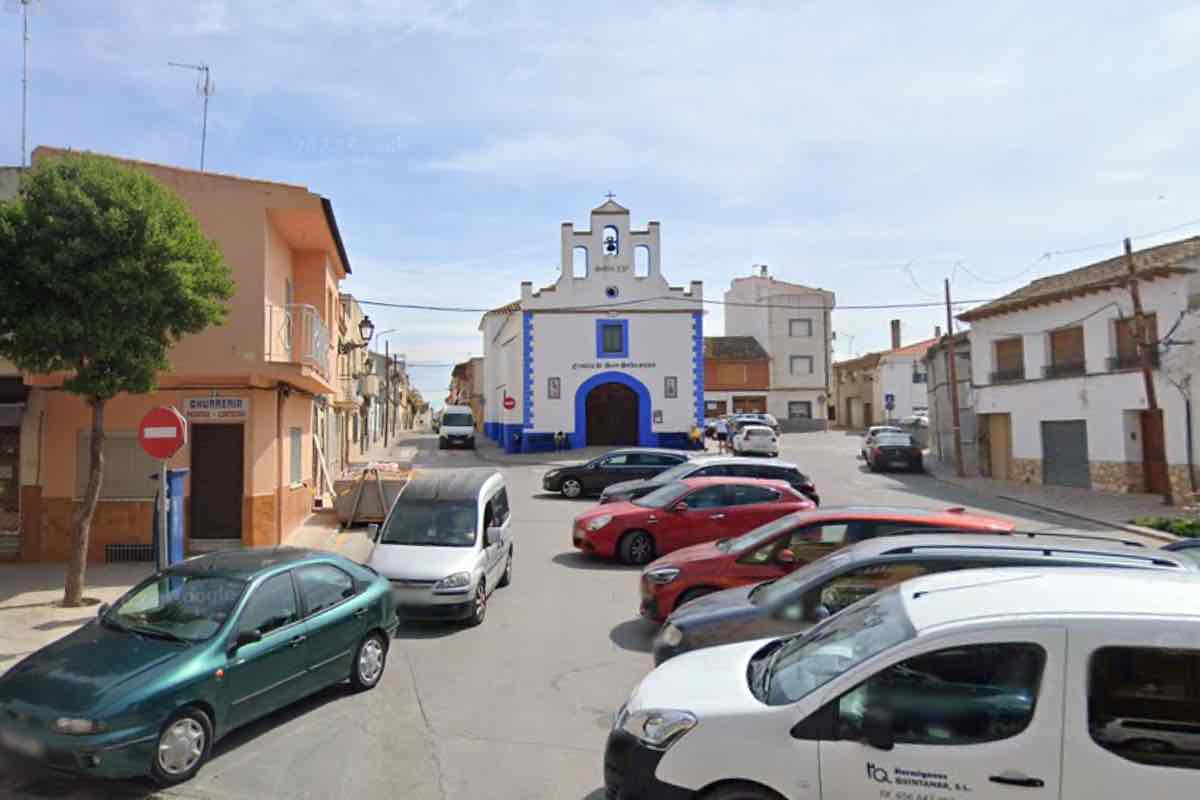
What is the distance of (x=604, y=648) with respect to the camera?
27.2 feet

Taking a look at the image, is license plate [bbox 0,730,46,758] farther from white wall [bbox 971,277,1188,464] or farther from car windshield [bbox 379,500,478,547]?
white wall [bbox 971,277,1188,464]

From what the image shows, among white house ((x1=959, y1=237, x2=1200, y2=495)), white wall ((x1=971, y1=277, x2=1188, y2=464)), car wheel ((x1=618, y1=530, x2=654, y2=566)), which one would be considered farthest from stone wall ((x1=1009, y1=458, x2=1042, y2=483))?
car wheel ((x1=618, y1=530, x2=654, y2=566))

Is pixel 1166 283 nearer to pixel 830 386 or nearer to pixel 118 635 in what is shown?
pixel 118 635

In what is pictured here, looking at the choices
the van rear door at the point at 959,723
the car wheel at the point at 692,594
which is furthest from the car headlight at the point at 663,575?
the van rear door at the point at 959,723

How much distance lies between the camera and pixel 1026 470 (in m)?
25.3

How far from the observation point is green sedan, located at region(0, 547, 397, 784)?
16.1 feet

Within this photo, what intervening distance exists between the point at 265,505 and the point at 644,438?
24228 millimetres

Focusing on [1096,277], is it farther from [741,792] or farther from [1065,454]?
[741,792]

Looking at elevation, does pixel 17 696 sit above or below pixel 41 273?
below

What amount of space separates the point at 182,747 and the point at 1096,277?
25719 millimetres

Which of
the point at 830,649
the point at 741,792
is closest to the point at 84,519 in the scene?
the point at 741,792

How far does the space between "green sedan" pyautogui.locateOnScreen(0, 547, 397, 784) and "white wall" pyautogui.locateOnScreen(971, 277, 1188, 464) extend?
2050cm

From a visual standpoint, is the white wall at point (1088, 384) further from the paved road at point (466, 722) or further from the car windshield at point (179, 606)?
the car windshield at point (179, 606)

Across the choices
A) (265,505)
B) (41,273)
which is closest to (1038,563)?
(41,273)
